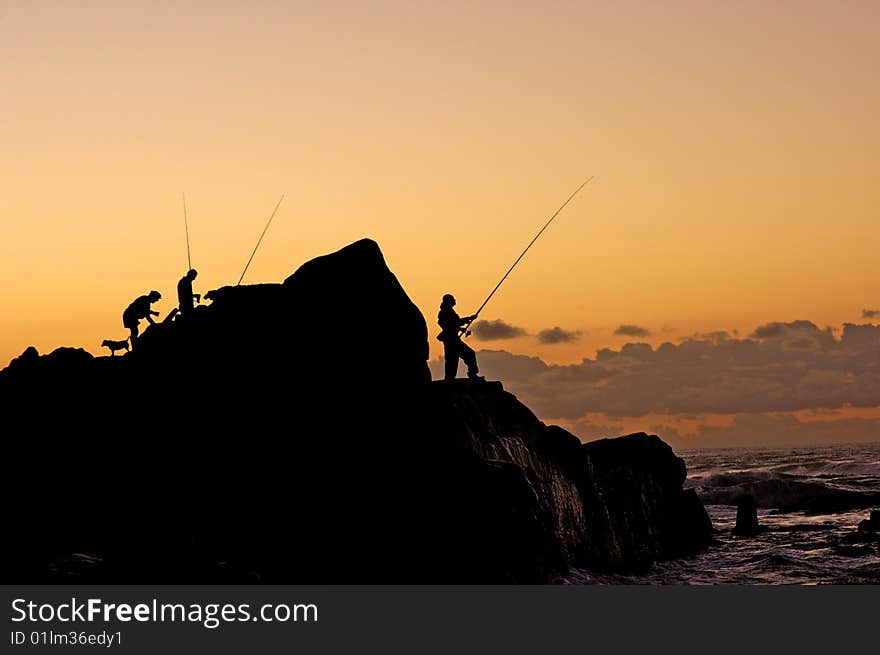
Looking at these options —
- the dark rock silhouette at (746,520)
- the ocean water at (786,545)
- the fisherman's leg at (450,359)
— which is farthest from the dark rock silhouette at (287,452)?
the dark rock silhouette at (746,520)

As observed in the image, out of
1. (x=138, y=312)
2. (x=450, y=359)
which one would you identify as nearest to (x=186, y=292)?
(x=138, y=312)

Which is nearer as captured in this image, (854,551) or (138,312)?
(138,312)

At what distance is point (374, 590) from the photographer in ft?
49.0

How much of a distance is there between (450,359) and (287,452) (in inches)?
208

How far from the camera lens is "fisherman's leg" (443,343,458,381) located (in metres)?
23.0

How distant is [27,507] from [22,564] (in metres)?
4.09

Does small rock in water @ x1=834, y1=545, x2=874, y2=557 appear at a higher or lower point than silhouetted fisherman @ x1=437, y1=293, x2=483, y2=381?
lower

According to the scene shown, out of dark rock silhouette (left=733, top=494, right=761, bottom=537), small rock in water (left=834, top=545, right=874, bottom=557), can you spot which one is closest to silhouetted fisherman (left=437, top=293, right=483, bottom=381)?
small rock in water (left=834, top=545, right=874, bottom=557)

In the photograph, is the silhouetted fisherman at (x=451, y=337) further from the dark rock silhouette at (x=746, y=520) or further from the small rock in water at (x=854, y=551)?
the dark rock silhouette at (x=746, y=520)

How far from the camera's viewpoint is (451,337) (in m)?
22.9

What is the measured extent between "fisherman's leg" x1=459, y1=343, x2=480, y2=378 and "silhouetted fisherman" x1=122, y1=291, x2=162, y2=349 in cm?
673

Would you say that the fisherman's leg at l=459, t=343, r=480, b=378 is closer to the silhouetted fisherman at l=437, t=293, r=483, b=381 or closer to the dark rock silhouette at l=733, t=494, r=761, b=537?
the silhouetted fisherman at l=437, t=293, r=483, b=381

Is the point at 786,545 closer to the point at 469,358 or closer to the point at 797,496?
the point at 469,358

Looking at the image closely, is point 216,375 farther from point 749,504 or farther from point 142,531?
point 749,504
